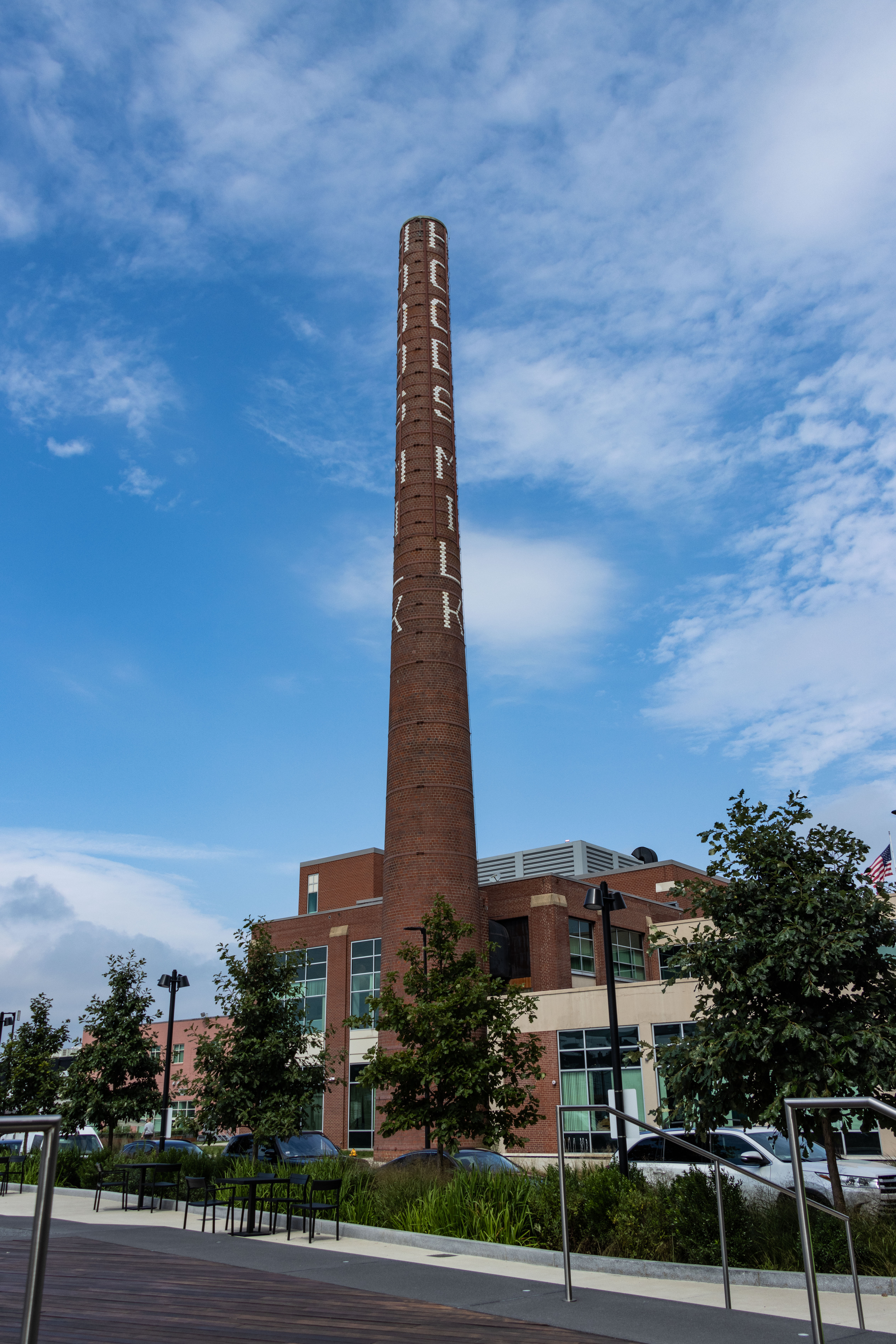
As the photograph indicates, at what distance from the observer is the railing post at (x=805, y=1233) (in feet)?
20.5

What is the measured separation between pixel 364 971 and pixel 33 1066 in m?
17.2

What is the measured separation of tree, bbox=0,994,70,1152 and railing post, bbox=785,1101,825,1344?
1180 inches

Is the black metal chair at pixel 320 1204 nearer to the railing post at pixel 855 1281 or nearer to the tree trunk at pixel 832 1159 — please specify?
the tree trunk at pixel 832 1159

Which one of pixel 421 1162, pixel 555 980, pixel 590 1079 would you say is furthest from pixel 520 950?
pixel 421 1162

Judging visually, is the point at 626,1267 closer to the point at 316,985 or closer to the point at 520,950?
the point at 520,950

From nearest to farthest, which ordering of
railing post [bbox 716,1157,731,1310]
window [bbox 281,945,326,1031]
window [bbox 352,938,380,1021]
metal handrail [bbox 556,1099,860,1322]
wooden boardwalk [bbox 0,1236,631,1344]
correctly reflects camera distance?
metal handrail [bbox 556,1099,860,1322] → wooden boardwalk [bbox 0,1236,631,1344] → railing post [bbox 716,1157,731,1310] → window [bbox 352,938,380,1021] → window [bbox 281,945,326,1031]

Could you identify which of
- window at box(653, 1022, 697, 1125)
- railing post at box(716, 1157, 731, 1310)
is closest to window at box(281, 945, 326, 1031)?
window at box(653, 1022, 697, 1125)

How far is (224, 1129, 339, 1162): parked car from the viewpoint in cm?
2180

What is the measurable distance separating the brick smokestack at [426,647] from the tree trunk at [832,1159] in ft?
77.2

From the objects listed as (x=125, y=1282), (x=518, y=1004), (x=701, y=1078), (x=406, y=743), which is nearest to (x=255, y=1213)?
(x=518, y=1004)

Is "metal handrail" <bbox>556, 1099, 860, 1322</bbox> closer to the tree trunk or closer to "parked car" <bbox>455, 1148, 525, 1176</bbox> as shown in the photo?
the tree trunk

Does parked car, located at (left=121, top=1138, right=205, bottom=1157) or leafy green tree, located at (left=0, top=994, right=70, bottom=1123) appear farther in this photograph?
leafy green tree, located at (left=0, top=994, right=70, bottom=1123)

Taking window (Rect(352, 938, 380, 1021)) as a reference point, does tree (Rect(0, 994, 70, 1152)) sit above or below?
below

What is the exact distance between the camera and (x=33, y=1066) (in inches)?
1297
